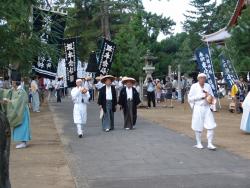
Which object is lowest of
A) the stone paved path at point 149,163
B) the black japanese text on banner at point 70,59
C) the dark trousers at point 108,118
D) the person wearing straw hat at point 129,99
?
the stone paved path at point 149,163

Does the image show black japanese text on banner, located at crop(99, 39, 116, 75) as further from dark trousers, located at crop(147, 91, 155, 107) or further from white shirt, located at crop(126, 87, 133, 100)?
white shirt, located at crop(126, 87, 133, 100)

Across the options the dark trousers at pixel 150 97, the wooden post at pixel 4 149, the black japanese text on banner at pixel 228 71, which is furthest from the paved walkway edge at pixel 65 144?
the black japanese text on banner at pixel 228 71

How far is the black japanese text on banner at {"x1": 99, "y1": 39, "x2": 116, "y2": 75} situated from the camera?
30250 mm

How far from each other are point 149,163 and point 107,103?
666cm

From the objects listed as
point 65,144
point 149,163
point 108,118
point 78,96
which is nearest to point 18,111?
point 65,144

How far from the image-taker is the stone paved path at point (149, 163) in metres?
7.94

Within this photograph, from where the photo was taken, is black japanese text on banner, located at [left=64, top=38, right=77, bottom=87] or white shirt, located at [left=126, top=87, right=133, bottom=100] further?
black japanese text on banner, located at [left=64, top=38, right=77, bottom=87]

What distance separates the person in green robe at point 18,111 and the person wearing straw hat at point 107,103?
3.85 meters

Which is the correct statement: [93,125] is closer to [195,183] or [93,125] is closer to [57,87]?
[195,183]

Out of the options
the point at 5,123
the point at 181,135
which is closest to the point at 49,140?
the point at 181,135

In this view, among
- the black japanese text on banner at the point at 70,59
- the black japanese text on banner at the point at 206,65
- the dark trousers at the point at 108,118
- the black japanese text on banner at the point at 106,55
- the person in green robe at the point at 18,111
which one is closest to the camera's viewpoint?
the person in green robe at the point at 18,111

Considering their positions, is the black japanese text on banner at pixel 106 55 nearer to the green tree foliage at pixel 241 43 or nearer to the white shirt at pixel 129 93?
the green tree foliage at pixel 241 43

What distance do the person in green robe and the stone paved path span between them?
1.09 meters

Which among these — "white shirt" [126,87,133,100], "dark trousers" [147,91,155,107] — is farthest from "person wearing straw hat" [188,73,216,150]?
"dark trousers" [147,91,155,107]
